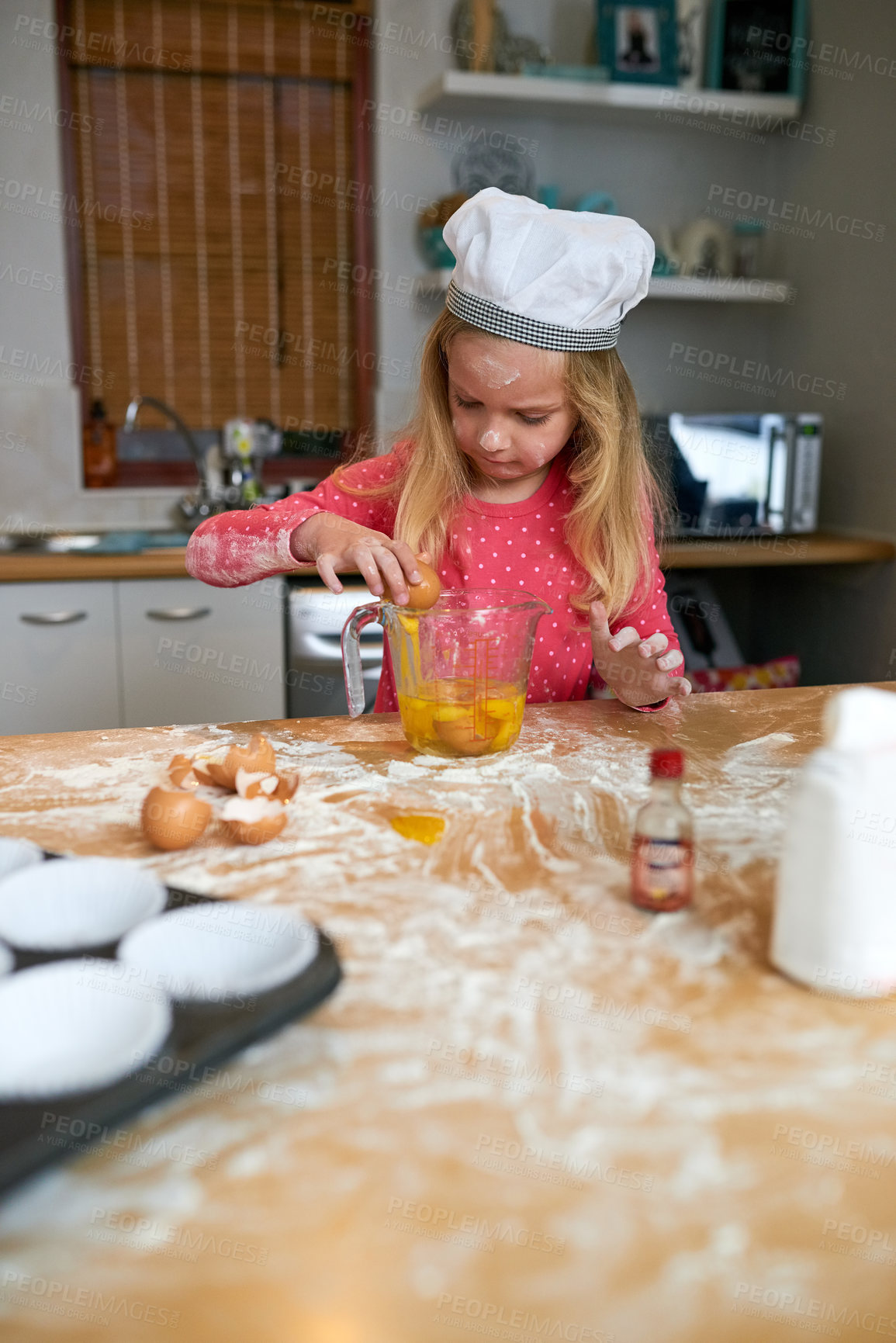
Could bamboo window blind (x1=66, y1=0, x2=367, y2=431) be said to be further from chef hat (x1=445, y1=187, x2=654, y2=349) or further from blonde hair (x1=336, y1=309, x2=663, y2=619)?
chef hat (x1=445, y1=187, x2=654, y2=349)

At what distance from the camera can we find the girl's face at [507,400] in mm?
1165

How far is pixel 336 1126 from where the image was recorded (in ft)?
1.65

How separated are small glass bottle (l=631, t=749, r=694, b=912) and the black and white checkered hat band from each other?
604mm

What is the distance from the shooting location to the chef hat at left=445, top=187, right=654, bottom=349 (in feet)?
3.72

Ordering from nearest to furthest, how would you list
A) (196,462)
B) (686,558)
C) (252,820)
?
(252,820) → (686,558) → (196,462)

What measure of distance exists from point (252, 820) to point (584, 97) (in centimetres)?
240

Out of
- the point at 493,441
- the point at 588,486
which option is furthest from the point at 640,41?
the point at 493,441

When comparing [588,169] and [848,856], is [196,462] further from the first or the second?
[848,856]

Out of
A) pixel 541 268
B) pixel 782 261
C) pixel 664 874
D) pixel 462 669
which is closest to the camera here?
pixel 664 874

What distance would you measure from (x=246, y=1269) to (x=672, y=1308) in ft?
0.54

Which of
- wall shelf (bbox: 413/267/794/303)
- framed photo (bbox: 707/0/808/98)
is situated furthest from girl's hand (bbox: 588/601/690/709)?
framed photo (bbox: 707/0/808/98)

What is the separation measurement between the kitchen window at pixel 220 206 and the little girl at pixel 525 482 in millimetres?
1607

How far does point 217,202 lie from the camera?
112 inches

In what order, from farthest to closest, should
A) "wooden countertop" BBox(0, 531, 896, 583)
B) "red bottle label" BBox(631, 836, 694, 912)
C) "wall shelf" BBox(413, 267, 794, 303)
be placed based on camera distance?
"wall shelf" BBox(413, 267, 794, 303), "wooden countertop" BBox(0, 531, 896, 583), "red bottle label" BBox(631, 836, 694, 912)
